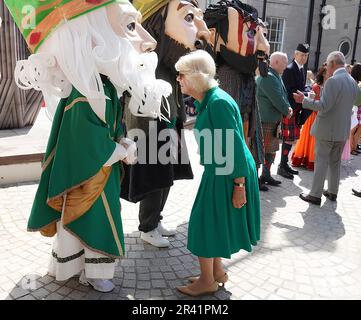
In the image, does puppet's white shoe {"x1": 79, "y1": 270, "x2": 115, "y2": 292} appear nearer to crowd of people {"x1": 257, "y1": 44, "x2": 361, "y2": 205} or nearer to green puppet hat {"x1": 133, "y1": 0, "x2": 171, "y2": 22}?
green puppet hat {"x1": 133, "y1": 0, "x2": 171, "y2": 22}

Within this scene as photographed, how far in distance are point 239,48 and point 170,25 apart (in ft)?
4.00

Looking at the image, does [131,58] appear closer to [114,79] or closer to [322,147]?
[114,79]

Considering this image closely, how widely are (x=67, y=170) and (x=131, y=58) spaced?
2.47ft

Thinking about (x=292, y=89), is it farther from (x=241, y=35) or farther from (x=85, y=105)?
(x=85, y=105)

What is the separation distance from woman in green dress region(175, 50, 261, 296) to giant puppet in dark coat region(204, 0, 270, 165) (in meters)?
1.60

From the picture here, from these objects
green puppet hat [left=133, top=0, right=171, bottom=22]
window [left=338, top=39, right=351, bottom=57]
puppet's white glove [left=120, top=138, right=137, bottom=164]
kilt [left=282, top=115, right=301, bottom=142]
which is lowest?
kilt [left=282, top=115, right=301, bottom=142]

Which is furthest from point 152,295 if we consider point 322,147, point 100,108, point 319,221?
point 322,147

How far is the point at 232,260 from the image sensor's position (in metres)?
3.07

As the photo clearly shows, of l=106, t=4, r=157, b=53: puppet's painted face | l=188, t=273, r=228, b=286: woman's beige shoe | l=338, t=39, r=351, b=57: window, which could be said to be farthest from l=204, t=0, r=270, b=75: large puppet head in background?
l=338, t=39, r=351, b=57: window

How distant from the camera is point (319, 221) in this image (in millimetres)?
3992

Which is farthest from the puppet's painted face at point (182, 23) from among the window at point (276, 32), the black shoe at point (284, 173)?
the window at point (276, 32)

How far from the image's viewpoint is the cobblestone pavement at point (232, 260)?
2.58 meters

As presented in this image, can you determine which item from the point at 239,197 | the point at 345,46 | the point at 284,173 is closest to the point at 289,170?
the point at 284,173

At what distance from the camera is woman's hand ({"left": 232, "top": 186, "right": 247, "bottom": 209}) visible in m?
2.30
